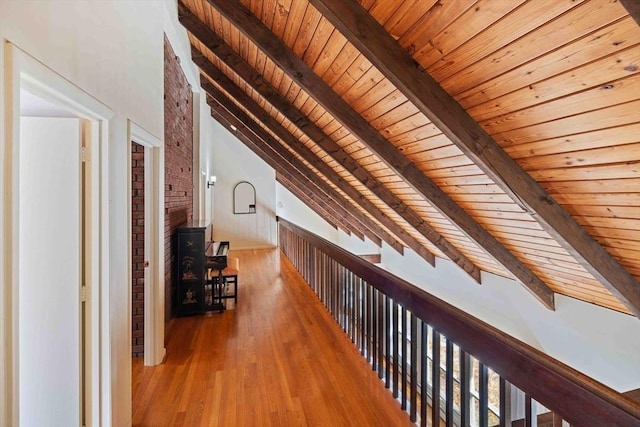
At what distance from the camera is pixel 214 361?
9.36 feet

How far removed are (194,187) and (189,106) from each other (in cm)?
133

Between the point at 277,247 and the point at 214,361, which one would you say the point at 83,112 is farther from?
the point at 277,247

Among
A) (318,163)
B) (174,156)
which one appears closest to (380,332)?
(318,163)

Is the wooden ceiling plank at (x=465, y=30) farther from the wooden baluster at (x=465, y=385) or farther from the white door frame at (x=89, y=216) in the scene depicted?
the white door frame at (x=89, y=216)

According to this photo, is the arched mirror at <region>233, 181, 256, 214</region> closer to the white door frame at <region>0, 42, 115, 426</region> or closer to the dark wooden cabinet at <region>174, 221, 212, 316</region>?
the dark wooden cabinet at <region>174, 221, 212, 316</region>

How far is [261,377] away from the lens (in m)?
2.59

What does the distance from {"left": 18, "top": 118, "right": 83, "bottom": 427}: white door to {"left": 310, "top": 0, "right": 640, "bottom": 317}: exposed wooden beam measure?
5.08 ft

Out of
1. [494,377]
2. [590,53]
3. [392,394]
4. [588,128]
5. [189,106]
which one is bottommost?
[494,377]

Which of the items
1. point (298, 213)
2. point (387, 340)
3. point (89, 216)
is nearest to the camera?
point (89, 216)

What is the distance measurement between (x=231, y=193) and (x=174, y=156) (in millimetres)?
4682

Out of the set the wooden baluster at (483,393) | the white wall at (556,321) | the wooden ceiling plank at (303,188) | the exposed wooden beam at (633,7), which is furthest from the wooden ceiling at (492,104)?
the wooden ceiling plank at (303,188)

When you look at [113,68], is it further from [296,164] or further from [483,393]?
[296,164]

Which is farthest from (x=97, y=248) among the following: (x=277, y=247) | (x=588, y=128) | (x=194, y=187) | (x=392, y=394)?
(x=277, y=247)

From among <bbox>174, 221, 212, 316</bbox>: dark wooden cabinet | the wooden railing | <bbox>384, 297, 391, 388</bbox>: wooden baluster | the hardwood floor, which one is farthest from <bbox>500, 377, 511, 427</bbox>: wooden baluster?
<bbox>174, 221, 212, 316</bbox>: dark wooden cabinet
